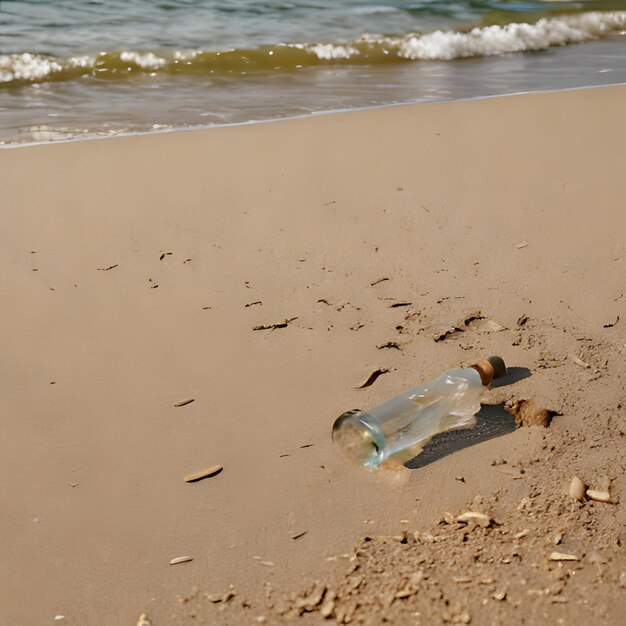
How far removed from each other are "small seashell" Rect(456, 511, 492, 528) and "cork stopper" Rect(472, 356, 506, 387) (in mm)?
406

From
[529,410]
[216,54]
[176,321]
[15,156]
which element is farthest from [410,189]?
[216,54]

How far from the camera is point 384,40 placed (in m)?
6.91

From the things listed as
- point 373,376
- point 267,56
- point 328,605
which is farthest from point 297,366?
point 267,56

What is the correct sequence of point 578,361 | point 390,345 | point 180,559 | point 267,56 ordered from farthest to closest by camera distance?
point 267,56, point 390,345, point 578,361, point 180,559

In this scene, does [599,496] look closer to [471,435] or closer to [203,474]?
[471,435]

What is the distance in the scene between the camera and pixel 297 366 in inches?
81.7

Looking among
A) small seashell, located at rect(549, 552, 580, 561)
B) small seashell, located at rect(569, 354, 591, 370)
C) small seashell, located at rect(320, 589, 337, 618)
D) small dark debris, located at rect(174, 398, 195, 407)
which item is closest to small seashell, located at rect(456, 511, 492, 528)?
small seashell, located at rect(549, 552, 580, 561)

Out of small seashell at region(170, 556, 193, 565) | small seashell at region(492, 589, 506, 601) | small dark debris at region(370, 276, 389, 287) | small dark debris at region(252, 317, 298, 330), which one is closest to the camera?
small seashell at region(492, 589, 506, 601)

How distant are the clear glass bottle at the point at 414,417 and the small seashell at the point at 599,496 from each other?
313 mm

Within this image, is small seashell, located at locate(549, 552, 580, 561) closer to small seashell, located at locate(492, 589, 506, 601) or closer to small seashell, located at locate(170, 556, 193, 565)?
small seashell, located at locate(492, 589, 506, 601)

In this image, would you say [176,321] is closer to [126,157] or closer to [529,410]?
[529,410]

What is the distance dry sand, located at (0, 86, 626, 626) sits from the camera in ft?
4.78

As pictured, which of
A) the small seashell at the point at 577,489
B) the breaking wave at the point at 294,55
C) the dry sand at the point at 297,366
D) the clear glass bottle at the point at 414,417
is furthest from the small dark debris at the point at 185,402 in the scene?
the breaking wave at the point at 294,55

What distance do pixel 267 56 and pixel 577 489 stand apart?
539cm
